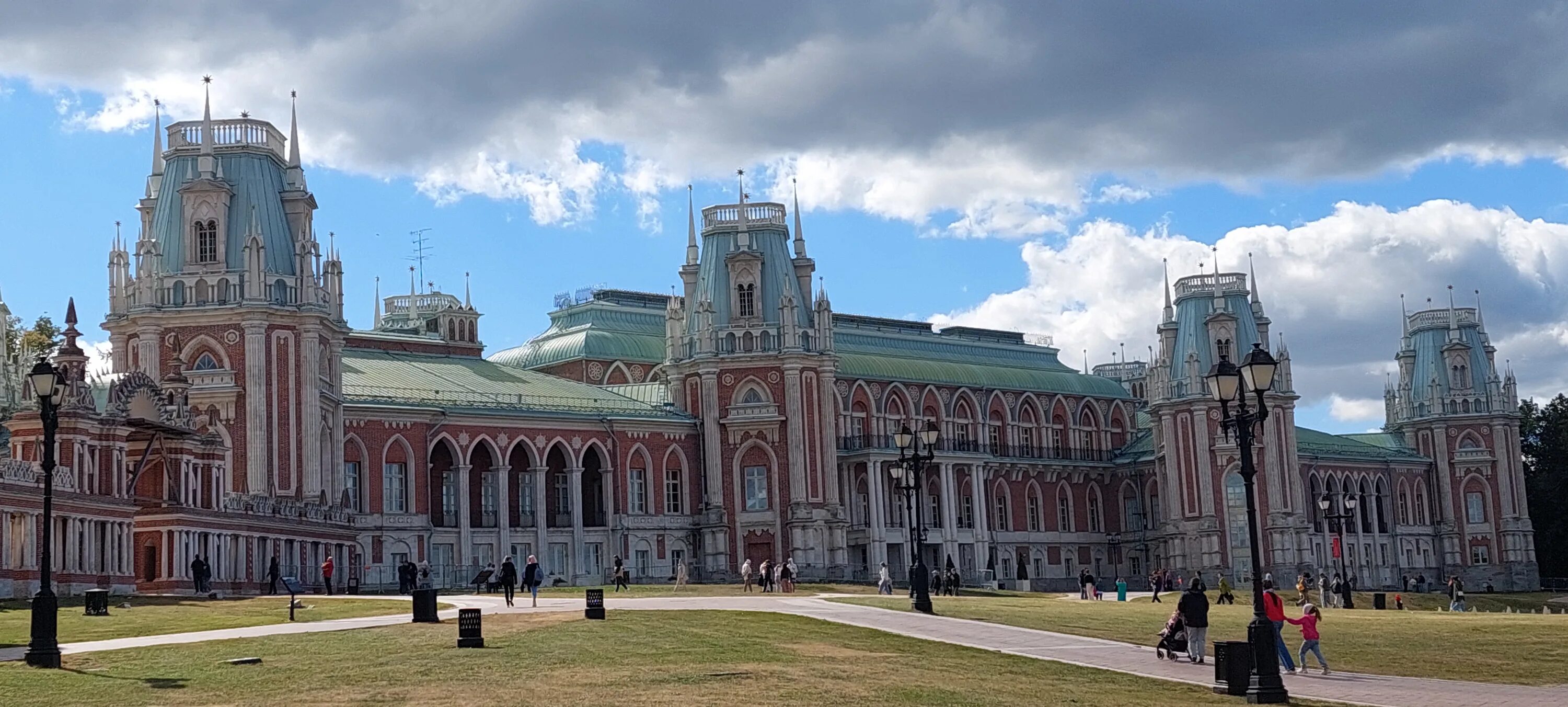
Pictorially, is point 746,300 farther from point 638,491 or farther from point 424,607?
point 424,607

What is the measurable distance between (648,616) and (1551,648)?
20393 mm

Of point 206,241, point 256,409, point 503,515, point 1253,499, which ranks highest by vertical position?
point 206,241

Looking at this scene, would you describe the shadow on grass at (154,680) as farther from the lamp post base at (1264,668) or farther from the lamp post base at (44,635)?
the lamp post base at (1264,668)

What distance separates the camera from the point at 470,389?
3659 inches

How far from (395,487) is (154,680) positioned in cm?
5780

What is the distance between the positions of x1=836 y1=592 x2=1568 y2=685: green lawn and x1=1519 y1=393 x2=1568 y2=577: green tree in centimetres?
7210

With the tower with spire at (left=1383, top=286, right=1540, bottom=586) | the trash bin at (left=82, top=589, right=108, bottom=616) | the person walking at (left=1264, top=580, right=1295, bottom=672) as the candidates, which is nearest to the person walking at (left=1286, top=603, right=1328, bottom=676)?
the person walking at (left=1264, top=580, right=1295, bottom=672)

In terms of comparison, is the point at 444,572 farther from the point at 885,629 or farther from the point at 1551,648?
the point at 1551,648

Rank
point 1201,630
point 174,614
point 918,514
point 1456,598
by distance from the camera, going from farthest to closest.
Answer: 1. point 1456,598
2. point 918,514
3. point 174,614
4. point 1201,630

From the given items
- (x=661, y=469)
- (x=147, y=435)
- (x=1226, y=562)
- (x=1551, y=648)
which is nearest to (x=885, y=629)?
(x=1551, y=648)

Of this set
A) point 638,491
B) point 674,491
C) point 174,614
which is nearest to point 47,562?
point 174,614

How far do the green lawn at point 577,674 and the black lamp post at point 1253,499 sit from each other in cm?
77

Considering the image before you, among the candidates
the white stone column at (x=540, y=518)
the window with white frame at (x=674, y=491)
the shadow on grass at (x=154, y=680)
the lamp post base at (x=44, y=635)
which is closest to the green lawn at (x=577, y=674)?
the shadow on grass at (x=154, y=680)

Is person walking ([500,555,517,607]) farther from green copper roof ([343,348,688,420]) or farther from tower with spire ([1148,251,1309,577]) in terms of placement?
tower with spire ([1148,251,1309,577])
